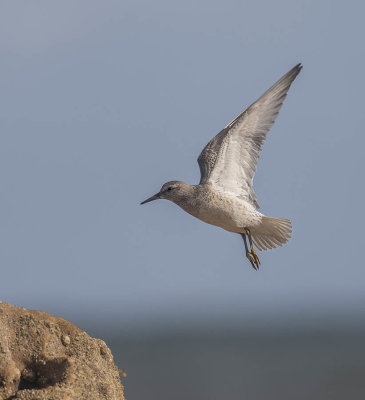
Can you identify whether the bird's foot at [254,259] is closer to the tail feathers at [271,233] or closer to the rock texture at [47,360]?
the tail feathers at [271,233]

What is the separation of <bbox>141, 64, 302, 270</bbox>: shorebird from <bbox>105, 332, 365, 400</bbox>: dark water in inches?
890

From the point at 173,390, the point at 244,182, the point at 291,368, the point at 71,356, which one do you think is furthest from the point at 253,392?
the point at 71,356

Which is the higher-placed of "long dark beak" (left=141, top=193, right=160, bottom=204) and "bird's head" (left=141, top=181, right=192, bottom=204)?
"bird's head" (left=141, top=181, right=192, bottom=204)

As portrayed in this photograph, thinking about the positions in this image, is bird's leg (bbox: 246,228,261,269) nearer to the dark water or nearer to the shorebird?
the shorebird

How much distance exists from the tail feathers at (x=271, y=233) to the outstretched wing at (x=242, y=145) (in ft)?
1.04

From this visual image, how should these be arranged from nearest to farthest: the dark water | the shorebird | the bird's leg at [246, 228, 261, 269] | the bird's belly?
1. the bird's belly
2. the shorebird
3. the bird's leg at [246, 228, 261, 269]
4. the dark water

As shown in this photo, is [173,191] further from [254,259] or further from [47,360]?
[47,360]

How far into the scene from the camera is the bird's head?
1235cm

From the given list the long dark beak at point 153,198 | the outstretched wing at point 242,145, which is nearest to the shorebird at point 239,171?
the outstretched wing at point 242,145

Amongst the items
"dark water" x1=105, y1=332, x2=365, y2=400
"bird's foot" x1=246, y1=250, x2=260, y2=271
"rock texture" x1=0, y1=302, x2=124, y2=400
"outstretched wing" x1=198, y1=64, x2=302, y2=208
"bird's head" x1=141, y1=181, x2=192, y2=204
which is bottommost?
"dark water" x1=105, y1=332, x2=365, y2=400

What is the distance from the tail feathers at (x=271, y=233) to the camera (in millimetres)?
12742

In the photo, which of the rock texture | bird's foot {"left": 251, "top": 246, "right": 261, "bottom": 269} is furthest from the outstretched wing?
the rock texture

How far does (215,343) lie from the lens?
233 ft

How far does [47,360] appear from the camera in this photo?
286 inches
